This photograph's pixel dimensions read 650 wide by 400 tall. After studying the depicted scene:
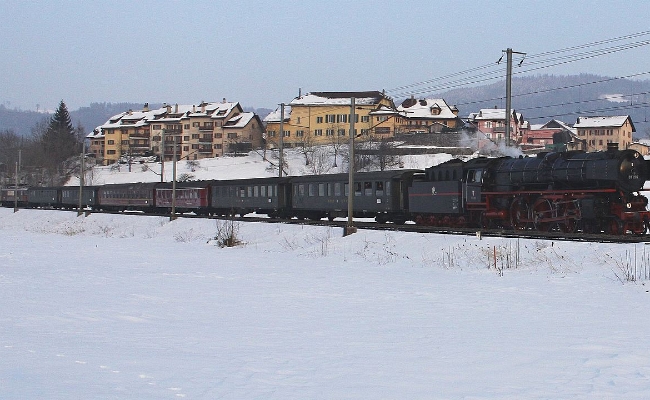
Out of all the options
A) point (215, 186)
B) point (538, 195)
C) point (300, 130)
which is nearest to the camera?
point (538, 195)

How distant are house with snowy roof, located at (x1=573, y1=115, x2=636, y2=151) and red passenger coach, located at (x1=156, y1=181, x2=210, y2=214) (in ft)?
410

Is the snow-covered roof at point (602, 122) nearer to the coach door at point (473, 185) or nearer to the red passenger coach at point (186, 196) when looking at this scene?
the red passenger coach at point (186, 196)

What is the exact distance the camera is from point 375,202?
38562 millimetres

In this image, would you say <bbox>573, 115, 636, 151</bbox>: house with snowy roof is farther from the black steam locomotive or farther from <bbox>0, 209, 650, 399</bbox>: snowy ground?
<bbox>0, 209, 650, 399</bbox>: snowy ground

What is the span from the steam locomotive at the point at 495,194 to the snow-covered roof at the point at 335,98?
277ft

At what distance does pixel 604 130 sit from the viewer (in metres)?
172

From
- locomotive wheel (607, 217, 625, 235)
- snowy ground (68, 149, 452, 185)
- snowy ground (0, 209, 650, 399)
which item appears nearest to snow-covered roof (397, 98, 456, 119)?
snowy ground (68, 149, 452, 185)

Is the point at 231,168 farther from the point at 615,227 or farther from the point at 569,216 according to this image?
the point at 615,227

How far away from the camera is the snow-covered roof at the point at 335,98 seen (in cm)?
13338

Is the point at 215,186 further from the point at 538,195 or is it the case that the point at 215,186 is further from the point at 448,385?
the point at 448,385

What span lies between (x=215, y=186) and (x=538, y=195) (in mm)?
32211

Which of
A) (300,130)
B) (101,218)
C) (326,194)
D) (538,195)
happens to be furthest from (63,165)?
(538,195)

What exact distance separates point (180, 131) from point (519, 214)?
130 meters

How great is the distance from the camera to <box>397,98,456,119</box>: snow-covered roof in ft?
454
